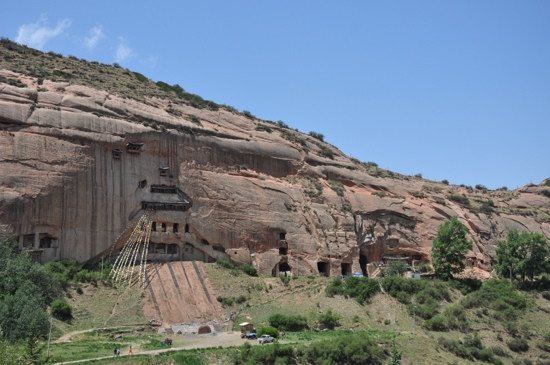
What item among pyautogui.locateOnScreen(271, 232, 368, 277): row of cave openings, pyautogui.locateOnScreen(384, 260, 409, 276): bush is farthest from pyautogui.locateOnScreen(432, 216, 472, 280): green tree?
pyautogui.locateOnScreen(271, 232, 368, 277): row of cave openings

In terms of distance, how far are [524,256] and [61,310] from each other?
44.7 meters

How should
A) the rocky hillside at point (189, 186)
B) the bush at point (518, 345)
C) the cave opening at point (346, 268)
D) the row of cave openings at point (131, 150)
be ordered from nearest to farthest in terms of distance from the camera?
the bush at point (518, 345) → the rocky hillside at point (189, 186) → the row of cave openings at point (131, 150) → the cave opening at point (346, 268)

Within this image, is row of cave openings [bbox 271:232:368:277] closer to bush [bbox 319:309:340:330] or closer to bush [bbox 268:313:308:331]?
bush [bbox 319:309:340:330]

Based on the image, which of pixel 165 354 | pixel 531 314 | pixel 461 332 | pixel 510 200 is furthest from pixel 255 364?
pixel 510 200

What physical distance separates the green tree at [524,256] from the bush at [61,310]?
140 ft

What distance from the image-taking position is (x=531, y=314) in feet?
176

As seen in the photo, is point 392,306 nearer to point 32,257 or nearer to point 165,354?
point 165,354

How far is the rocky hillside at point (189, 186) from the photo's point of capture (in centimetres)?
4988

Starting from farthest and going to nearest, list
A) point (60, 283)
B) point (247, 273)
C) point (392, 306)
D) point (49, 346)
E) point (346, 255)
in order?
point (346, 255)
point (247, 273)
point (392, 306)
point (60, 283)
point (49, 346)

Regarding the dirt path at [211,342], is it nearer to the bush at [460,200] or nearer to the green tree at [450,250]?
the green tree at [450,250]

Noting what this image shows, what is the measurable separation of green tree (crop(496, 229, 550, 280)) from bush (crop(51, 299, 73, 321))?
140 feet

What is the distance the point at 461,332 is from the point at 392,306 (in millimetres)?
6213

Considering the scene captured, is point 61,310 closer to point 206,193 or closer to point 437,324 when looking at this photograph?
point 206,193

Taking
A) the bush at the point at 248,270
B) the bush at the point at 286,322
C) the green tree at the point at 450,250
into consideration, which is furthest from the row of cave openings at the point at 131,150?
the green tree at the point at 450,250
